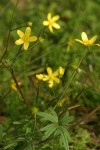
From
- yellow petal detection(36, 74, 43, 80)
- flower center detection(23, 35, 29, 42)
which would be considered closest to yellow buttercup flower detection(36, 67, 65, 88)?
yellow petal detection(36, 74, 43, 80)

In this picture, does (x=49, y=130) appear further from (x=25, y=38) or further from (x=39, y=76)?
(x=25, y=38)

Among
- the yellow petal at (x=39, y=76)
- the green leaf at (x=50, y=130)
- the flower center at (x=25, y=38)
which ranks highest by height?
the flower center at (x=25, y=38)

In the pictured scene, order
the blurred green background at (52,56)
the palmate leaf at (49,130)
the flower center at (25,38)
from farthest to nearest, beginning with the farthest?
the blurred green background at (52,56)
the flower center at (25,38)
the palmate leaf at (49,130)

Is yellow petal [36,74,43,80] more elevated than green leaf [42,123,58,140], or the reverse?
yellow petal [36,74,43,80]

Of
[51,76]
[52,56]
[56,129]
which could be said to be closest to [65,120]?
[56,129]

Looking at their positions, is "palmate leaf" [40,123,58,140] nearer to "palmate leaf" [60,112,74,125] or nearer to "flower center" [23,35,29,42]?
"palmate leaf" [60,112,74,125]

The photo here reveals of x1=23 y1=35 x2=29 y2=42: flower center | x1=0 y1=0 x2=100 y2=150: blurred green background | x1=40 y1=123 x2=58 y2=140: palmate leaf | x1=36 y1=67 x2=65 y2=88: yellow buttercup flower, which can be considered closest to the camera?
x1=40 y1=123 x2=58 y2=140: palmate leaf

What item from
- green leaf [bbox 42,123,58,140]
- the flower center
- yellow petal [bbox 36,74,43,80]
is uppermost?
the flower center

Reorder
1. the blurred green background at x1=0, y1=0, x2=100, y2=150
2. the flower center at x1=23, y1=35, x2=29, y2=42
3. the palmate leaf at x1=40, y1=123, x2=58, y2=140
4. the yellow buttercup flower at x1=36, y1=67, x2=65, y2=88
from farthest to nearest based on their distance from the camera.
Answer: the blurred green background at x1=0, y1=0, x2=100, y2=150
the flower center at x1=23, y1=35, x2=29, y2=42
the yellow buttercup flower at x1=36, y1=67, x2=65, y2=88
the palmate leaf at x1=40, y1=123, x2=58, y2=140

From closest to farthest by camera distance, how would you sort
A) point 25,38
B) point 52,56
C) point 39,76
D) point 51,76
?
point 39,76 → point 25,38 → point 51,76 → point 52,56

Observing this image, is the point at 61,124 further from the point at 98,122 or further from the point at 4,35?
the point at 4,35

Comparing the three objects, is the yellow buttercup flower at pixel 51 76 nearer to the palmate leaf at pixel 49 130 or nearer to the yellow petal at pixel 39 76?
the yellow petal at pixel 39 76

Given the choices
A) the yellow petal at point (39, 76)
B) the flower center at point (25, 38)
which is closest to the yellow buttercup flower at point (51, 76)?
the yellow petal at point (39, 76)
